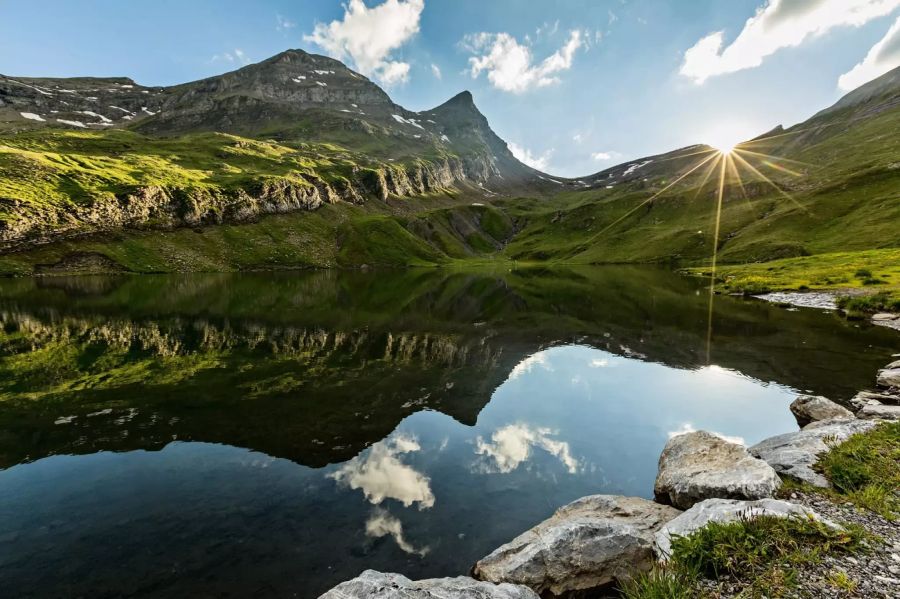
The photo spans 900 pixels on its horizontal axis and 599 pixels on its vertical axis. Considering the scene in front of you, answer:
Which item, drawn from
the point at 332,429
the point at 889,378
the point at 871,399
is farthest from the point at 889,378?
the point at 332,429

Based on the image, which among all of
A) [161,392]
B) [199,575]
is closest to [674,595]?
[199,575]

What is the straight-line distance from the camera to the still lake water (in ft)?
45.5

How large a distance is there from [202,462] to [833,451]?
2687 cm

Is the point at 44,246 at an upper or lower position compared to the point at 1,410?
upper

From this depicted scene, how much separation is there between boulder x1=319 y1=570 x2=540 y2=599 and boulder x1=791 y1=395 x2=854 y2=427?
21488 millimetres

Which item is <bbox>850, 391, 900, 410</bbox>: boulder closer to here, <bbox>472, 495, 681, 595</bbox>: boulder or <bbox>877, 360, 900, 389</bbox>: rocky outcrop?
<bbox>877, 360, 900, 389</bbox>: rocky outcrop

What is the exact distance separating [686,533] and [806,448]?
30.0 ft

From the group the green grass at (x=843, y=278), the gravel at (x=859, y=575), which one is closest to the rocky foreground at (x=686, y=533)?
the gravel at (x=859, y=575)

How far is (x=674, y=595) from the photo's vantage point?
744cm

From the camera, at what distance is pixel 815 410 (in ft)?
71.9

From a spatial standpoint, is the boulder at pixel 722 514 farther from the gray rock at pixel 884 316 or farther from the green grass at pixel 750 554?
the gray rock at pixel 884 316

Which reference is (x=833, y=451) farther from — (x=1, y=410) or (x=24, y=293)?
(x=24, y=293)

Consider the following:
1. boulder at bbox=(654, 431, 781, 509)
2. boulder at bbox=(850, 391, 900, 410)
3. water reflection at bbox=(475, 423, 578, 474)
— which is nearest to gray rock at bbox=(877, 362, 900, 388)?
boulder at bbox=(850, 391, 900, 410)

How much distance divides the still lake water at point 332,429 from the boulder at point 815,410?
4.03 ft
